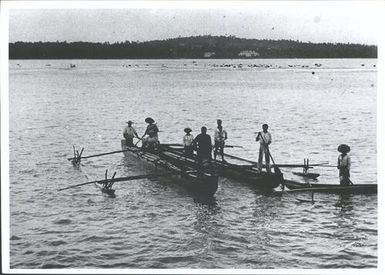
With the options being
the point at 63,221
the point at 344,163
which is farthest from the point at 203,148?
the point at 63,221

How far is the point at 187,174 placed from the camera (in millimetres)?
14750

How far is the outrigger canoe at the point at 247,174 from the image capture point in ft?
49.0

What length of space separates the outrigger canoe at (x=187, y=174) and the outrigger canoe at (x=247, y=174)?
0.39 m

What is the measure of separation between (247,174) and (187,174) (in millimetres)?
2453

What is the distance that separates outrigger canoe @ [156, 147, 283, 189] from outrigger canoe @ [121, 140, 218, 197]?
0.39 metres

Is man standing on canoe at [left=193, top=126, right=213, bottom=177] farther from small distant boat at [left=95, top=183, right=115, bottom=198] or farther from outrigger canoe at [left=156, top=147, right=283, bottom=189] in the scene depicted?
small distant boat at [left=95, top=183, right=115, bottom=198]

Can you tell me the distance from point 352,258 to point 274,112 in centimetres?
3059

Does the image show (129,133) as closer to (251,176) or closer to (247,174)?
(247,174)

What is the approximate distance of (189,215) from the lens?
1341 centimetres

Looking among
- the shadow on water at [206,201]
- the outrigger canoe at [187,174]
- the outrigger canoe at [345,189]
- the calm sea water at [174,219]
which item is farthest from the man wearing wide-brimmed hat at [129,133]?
the outrigger canoe at [345,189]

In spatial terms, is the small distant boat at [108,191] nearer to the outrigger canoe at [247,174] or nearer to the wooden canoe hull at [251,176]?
the outrigger canoe at [247,174]

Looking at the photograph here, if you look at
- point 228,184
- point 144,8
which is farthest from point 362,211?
point 144,8

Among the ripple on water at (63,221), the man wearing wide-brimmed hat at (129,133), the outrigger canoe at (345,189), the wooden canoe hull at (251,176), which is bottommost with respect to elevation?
the ripple on water at (63,221)

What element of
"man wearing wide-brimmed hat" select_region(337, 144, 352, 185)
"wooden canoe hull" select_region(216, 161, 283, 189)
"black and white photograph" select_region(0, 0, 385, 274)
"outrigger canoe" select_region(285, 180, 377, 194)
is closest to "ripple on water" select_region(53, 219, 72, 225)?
"black and white photograph" select_region(0, 0, 385, 274)
